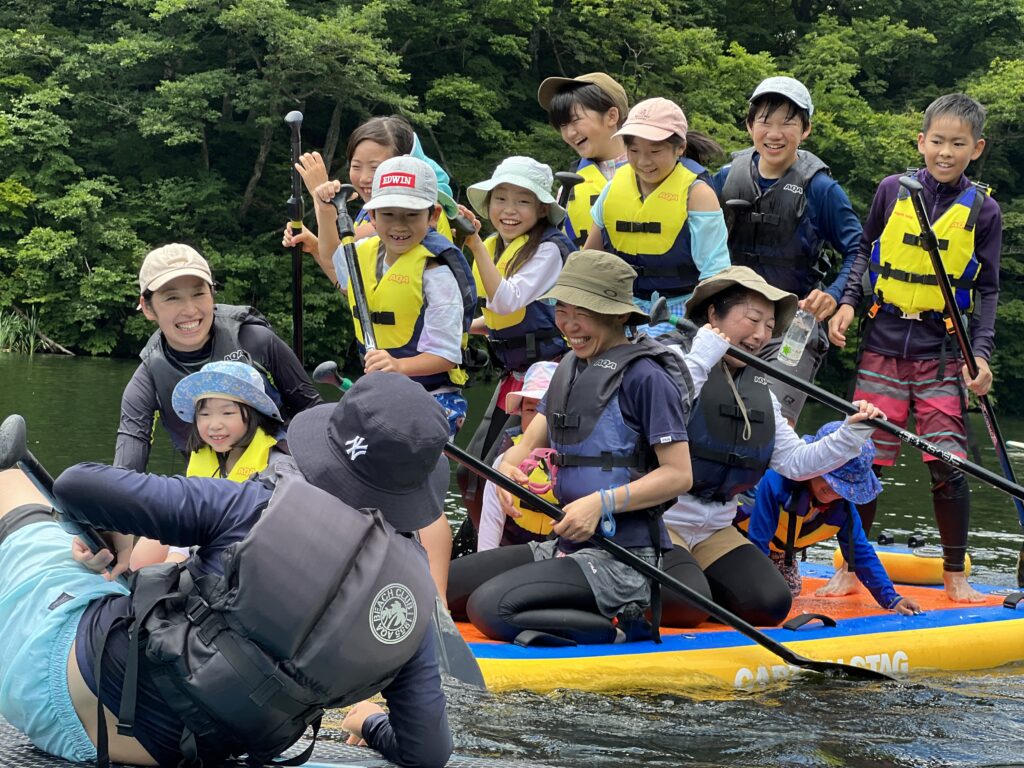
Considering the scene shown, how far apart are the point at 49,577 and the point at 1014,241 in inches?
947

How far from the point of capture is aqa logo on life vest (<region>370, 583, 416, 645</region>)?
7.30ft

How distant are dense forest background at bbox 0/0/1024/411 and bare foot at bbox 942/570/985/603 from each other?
640 inches

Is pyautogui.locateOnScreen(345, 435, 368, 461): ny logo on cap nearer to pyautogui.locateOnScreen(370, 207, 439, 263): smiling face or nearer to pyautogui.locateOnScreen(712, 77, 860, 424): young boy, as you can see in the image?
pyautogui.locateOnScreen(370, 207, 439, 263): smiling face

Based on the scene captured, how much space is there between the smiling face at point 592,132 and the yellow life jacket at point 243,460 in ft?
7.65

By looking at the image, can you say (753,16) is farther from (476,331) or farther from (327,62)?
(476,331)

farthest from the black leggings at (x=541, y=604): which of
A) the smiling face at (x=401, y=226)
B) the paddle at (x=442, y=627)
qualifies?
the smiling face at (x=401, y=226)

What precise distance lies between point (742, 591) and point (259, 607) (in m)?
2.79

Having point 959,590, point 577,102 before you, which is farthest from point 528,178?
point 959,590

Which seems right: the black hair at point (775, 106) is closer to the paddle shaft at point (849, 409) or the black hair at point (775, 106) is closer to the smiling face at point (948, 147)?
the smiling face at point (948, 147)

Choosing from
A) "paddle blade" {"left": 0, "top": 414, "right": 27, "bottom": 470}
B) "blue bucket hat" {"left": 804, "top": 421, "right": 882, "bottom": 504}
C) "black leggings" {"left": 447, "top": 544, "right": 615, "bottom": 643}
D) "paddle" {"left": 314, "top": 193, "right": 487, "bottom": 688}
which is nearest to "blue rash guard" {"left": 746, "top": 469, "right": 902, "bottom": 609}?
"blue bucket hat" {"left": 804, "top": 421, "right": 882, "bottom": 504}

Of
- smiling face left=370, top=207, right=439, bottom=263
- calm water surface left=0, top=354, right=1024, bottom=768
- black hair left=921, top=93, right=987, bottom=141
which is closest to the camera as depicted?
calm water surface left=0, top=354, right=1024, bottom=768

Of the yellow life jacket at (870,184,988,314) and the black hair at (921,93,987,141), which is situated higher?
the black hair at (921,93,987,141)

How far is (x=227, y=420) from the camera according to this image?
3.75 meters

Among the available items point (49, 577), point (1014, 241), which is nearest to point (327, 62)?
point (1014, 241)
